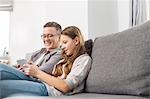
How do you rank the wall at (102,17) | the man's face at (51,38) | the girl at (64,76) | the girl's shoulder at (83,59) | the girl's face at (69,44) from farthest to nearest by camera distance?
the wall at (102,17) < the man's face at (51,38) < the girl's face at (69,44) < the girl's shoulder at (83,59) < the girl at (64,76)

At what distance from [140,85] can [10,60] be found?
278 centimetres

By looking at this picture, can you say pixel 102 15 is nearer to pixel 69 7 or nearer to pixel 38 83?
pixel 69 7

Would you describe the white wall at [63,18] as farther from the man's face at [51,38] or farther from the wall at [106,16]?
the man's face at [51,38]

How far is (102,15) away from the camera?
3.19m

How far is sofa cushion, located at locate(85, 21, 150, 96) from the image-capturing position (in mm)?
1264

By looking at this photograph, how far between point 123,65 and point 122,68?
0.7 inches

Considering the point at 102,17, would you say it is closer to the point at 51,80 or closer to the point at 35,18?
the point at 35,18

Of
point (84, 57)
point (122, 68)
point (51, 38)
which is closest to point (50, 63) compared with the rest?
point (84, 57)

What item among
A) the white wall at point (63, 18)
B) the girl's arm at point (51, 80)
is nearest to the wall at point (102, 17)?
the white wall at point (63, 18)

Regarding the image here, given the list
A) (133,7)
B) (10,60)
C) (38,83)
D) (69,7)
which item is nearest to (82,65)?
(38,83)

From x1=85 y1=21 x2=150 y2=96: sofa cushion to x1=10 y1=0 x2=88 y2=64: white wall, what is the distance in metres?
1.52

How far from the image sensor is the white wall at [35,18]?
315 centimetres

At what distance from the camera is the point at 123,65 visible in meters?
1.36

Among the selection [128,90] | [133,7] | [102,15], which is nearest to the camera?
[128,90]
